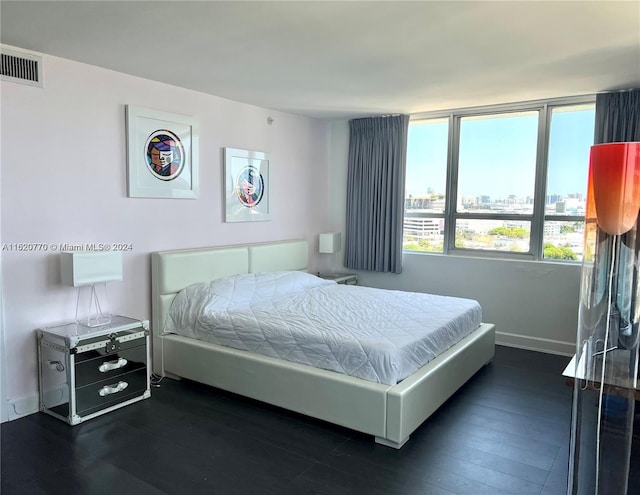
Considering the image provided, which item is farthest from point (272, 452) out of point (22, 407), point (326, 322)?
point (22, 407)

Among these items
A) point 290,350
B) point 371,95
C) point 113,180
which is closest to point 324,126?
point 371,95

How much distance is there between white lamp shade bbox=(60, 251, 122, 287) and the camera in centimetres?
293

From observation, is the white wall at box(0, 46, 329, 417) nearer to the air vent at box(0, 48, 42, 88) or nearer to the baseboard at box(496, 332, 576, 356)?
the air vent at box(0, 48, 42, 88)

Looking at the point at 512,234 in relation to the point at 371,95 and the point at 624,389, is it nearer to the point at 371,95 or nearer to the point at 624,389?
the point at 371,95

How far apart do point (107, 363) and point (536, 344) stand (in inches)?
150

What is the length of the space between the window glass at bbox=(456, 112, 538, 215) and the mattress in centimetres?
131

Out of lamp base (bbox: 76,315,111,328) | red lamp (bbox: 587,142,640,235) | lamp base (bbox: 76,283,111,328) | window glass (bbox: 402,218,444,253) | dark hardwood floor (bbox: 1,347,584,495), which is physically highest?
red lamp (bbox: 587,142,640,235)

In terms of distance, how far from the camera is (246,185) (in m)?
4.55

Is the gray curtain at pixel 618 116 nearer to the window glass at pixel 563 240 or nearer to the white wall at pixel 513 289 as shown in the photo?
the window glass at pixel 563 240

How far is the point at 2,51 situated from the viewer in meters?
2.77

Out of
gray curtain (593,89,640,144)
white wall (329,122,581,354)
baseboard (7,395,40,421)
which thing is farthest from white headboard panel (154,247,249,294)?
gray curtain (593,89,640,144)

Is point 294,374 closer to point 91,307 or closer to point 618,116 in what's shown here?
point 91,307

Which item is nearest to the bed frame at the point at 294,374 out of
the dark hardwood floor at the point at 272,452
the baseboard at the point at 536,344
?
the dark hardwood floor at the point at 272,452

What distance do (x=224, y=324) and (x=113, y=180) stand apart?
136 cm
